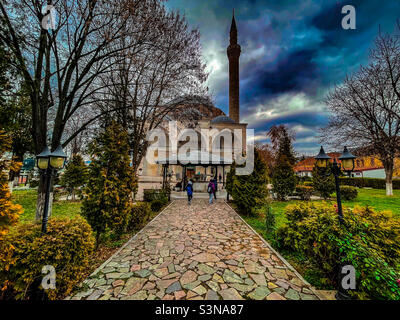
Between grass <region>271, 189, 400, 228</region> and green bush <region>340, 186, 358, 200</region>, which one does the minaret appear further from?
grass <region>271, 189, 400, 228</region>

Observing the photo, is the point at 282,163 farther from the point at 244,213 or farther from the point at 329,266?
the point at 329,266

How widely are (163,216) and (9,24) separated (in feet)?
28.6

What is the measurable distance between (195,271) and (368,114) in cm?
1983

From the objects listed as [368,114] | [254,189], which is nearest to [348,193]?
[368,114]

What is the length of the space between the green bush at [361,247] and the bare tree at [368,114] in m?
15.1

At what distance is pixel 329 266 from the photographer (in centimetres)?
304

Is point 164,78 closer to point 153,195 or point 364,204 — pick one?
point 153,195

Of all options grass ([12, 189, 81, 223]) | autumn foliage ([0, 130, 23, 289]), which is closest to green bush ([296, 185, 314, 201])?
autumn foliage ([0, 130, 23, 289])

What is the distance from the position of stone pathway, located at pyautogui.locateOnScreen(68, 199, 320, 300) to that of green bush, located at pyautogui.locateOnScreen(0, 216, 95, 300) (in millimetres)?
412

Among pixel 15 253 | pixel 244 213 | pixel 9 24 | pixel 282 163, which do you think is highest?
pixel 9 24

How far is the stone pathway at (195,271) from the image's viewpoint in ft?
9.41

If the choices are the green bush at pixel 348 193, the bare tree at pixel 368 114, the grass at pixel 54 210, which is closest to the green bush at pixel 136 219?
the grass at pixel 54 210

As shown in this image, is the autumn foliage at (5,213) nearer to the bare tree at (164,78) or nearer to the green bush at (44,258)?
the green bush at (44,258)
